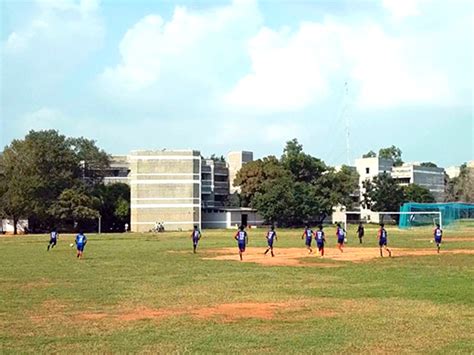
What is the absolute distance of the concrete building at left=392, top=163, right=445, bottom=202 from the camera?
13575cm

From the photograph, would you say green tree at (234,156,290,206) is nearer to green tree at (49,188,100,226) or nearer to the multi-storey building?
the multi-storey building

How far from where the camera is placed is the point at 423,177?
455 ft

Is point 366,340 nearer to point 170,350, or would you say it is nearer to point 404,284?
point 170,350

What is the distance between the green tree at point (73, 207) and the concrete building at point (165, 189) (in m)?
9.06

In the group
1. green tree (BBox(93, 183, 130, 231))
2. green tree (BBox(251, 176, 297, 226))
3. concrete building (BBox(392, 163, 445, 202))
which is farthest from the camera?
concrete building (BBox(392, 163, 445, 202))

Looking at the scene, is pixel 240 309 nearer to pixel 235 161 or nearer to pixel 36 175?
pixel 36 175

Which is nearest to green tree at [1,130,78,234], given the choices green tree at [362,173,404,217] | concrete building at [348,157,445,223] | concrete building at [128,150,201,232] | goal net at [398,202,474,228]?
concrete building at [128,150,201,232]

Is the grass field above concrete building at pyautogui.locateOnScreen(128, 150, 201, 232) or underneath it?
underneath

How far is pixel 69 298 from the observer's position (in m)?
19.0

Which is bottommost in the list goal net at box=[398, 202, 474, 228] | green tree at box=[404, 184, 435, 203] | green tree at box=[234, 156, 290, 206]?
goal net at box=[398, 202, 474, 228]

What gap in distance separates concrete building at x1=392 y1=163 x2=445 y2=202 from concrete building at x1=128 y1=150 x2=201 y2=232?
166 feet

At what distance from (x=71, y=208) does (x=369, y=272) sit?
66703mm

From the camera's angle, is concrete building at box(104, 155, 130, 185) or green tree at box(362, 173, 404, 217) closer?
concrete building at box(104, 155, 130, 185)

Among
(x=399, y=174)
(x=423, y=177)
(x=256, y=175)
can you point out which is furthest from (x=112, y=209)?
(x=423, y=177)
